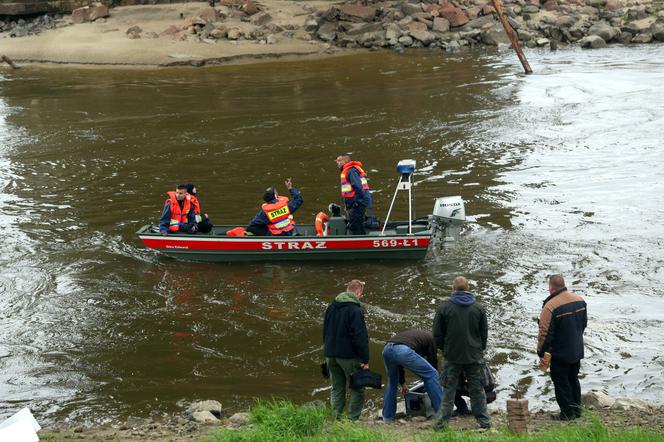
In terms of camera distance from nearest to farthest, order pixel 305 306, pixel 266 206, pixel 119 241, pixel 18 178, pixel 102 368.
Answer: pixel 102 368 < pixel 305 306 < pixel 266 206 < pixel 119 241 < pixel 18 178

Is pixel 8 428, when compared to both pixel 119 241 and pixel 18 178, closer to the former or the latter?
pixel 119 241

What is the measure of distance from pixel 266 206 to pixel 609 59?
25475 mm

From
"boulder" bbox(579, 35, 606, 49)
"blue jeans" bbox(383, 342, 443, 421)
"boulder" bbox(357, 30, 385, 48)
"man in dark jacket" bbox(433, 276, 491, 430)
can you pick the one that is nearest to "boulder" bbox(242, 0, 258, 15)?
"boulder" bbox(357, 30, 385, 48)

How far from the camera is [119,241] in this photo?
695 inches

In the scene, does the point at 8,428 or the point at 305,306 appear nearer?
the point at 8,428

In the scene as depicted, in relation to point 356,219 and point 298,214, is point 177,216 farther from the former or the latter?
point 298,214

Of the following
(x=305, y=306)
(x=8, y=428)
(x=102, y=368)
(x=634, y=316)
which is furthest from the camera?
(x=305, y=306)

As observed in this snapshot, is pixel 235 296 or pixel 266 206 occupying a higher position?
pixel 266 206

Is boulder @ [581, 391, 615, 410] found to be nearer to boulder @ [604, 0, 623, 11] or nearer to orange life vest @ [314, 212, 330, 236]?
orange life vest @ [314, 212, 330, 236]

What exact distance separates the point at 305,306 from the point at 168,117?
1694cm

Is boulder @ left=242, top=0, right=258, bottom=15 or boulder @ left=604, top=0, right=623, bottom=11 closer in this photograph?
boulder @ left=242, top=0, right=258, bottom=15

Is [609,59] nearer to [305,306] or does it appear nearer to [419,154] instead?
[419,154]

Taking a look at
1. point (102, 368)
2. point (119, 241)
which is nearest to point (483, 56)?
point (119, 241)

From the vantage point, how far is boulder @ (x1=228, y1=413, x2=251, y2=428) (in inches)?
368
